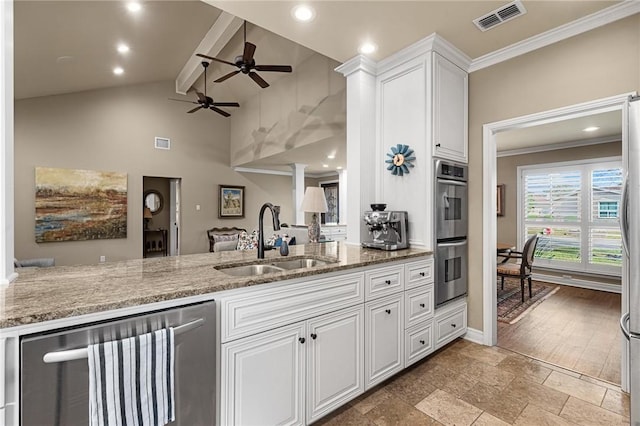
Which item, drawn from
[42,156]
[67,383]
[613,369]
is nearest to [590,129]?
[613,369]

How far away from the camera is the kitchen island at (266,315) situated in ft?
3.73

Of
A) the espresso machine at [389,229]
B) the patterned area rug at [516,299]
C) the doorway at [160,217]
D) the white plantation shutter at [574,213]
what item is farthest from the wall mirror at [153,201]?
the white plantation shutter at [574,213]

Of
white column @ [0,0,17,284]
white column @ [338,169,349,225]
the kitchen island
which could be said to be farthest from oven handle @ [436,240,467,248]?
white column @ [338,169,349,225]

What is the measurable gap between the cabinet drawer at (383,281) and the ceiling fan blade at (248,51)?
10.4 feet

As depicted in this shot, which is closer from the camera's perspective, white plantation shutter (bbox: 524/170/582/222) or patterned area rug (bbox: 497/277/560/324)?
patterned area rug (bbox: 497/277/560/324)

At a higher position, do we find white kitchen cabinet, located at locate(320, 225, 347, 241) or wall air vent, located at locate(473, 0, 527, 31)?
wall air vent, located at locate(473, 0, 527, 31)

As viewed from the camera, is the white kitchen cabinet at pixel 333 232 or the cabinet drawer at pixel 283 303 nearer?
the cabinet drawer at pixel 283 303

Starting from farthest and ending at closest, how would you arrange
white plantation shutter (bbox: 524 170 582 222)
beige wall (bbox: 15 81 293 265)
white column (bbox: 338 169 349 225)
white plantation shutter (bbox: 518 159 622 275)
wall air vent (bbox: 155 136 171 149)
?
white column (bbox: 338 169 349 225) → wall air vent (bbox: 155 136 171 149) → beige wall (bbox: 15 81 293 265) → white plantation shutter (bbox: 524 170 582 222) → white plantation shutter (bbox: 518 159 622 275)

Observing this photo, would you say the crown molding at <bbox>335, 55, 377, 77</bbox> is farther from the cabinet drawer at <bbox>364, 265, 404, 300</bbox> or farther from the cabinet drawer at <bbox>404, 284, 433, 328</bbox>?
the cabinet drawer at <bbox>404, 284, 433, 328</bbox>

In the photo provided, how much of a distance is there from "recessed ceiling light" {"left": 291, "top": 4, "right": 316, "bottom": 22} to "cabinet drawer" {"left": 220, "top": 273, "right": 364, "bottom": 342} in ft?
6.50

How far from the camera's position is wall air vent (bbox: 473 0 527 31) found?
2234 mm

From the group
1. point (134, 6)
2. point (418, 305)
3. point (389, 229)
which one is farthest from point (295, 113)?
point (418, 305)

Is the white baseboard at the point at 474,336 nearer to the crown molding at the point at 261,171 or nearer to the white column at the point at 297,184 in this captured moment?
the white column at the point at 297,184

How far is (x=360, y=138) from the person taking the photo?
3.04 metres
